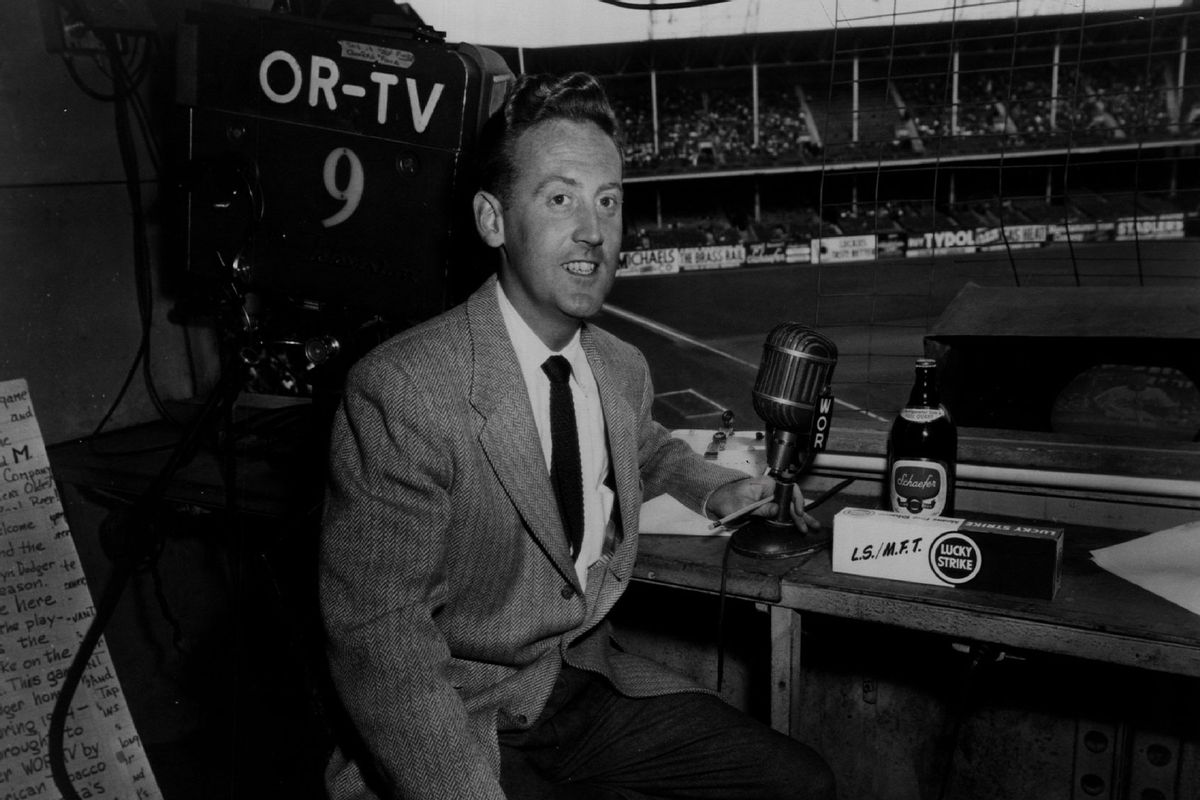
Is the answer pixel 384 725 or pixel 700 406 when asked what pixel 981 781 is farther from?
pixel 384 725

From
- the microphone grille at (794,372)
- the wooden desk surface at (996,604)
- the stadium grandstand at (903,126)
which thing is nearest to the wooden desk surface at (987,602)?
the wooden desk surface at (996,604)

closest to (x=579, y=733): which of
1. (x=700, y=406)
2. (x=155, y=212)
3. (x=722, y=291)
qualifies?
(x=700, y=406)

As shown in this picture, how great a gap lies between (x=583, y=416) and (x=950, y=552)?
1.96 ft

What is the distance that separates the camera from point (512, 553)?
4.20 feet

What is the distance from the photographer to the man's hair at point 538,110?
4.39ft

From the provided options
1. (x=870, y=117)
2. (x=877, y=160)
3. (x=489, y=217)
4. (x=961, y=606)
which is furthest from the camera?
(x=870, y=117)

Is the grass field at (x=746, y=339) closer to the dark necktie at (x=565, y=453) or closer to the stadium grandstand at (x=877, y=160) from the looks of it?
the stadium grandstand at (x=877, y=160)

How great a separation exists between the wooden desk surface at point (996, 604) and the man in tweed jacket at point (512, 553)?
126 millimetres

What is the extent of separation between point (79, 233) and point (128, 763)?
1197 millimetres

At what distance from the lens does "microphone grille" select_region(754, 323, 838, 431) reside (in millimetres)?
1382

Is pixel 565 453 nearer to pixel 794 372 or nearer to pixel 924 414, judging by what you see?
pixel 794 372

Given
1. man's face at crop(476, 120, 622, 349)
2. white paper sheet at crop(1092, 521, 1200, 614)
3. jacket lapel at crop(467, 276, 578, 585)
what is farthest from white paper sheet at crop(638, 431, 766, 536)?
white paper sheet at crop(1092, 521, 1200, 614)

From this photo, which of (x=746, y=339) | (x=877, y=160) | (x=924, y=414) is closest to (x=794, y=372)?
(x=924, y=414)

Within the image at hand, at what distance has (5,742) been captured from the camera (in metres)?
1.71
